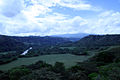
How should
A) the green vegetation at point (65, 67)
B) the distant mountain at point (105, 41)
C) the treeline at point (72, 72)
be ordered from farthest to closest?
the distant mountain at point (105, 41)
the green vegetation at point (65, 67)
the treeline at point (72, 72)

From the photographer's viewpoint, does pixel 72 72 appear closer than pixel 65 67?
Yes

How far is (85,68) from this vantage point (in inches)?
1003

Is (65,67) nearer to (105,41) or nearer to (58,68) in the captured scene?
(58,68)

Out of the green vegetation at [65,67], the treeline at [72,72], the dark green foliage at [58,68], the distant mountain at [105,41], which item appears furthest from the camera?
the distant mountain at [105,41]

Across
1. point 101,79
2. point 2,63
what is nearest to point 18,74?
point 101,79

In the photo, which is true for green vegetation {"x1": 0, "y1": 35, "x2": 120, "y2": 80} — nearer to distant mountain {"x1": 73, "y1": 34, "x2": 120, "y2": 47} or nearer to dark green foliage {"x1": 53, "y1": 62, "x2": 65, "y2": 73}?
dark green foliage {"x1": 53, "y1": 62, "x2": 65, "y2": 73}

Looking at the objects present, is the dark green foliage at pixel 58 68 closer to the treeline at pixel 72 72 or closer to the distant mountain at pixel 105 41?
the treeline at pixel 72 72

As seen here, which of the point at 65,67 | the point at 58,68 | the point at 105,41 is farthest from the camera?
the point at 105,41

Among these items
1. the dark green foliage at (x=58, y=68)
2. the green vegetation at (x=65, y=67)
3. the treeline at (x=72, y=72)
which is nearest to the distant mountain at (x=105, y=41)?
the green vegetation at (x=65, y=67)

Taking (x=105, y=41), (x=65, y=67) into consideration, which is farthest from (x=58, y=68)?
(x=105, y=41)

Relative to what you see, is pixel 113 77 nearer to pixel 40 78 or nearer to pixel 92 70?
pixel 40 78

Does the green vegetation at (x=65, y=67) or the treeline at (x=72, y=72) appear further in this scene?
the green vegetation at (x=65, y=67)

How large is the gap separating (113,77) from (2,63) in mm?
53062

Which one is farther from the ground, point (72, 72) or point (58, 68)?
point (58, 68)
